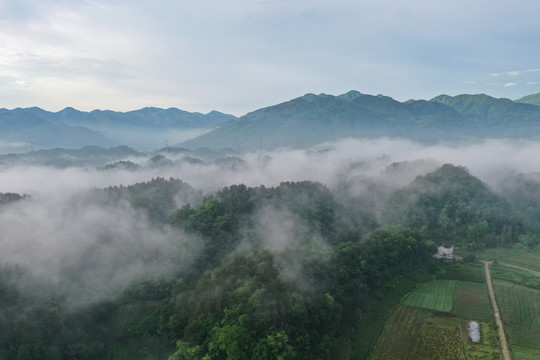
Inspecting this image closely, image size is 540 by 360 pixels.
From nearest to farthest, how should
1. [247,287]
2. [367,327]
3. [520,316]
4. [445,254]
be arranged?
[247,287] < [367,327] < [520,316] < [445,254]

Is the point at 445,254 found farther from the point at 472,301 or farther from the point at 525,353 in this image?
the point at 525,353

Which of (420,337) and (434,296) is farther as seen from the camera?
(434,296)

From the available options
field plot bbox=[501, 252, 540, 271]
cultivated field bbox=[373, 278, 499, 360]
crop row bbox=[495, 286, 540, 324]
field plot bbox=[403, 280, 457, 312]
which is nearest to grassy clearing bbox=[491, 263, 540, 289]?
crop row bbox=[495, 286, 540, 324]

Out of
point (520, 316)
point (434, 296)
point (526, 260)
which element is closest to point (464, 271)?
point (434, 296)

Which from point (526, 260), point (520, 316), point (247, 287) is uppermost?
point (247, 287)

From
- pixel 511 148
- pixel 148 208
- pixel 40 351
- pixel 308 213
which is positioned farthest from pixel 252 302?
pixel 511 148

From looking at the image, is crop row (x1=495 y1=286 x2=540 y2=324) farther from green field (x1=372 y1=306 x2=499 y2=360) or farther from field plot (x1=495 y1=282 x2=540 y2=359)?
green field (x1=372 y1=306 x2=499 y2=360)

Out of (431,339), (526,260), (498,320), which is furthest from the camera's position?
(526,260)
